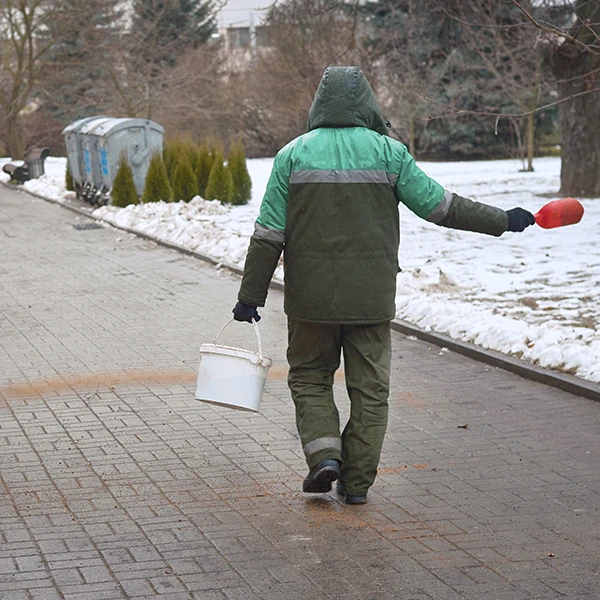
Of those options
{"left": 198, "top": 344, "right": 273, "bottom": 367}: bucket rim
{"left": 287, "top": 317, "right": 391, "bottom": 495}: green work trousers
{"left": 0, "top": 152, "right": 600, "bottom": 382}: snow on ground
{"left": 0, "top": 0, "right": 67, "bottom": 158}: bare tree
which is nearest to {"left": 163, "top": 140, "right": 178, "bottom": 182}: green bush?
{"left": 0, "top": 152, "right": 600, "bottom": 382}: snow on ground

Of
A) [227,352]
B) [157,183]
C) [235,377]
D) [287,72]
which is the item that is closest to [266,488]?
[235,377]

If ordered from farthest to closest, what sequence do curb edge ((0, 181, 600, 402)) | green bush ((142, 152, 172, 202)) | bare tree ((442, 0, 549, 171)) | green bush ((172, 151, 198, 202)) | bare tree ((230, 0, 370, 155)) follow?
bare tree ((230, 0, 370, 155)) < bare tree ((442, 0, 549, 171)) < green bush ((172, 151, 198, 202)) < green bush ((142, 152, 172, 202)) < curb edge ((0, 181, 600, 402))

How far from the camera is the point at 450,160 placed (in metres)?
35.2

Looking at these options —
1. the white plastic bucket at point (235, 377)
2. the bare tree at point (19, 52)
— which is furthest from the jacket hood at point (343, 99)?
the bare tree at point (19, 52)

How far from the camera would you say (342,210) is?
16.0 feet

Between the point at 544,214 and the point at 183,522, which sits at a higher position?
the point at 544,214

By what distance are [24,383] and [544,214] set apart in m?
4.04

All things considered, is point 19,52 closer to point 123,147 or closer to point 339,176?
point 123,147

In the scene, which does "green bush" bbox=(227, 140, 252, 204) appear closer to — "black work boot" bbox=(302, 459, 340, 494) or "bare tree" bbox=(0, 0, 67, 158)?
"bare tree" bbox=(0, 0, 67, 158)

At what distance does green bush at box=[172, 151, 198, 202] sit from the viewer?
63.9 feet

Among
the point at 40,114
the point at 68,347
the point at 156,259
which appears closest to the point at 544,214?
the point at 68,347

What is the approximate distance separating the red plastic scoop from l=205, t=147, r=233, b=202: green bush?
14.8 m

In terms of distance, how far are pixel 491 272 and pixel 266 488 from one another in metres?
6.87

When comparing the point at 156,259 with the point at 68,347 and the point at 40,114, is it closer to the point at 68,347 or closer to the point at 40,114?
the point at 68,347
